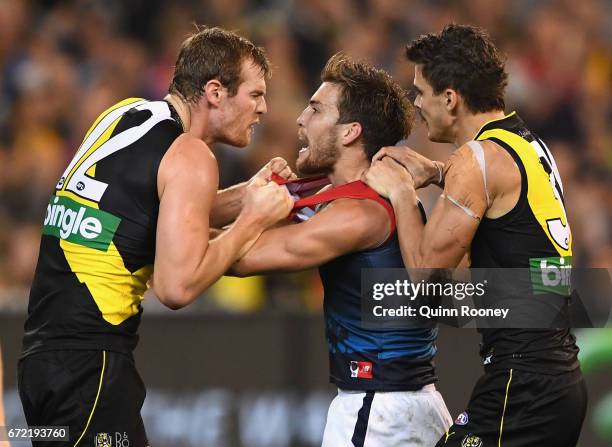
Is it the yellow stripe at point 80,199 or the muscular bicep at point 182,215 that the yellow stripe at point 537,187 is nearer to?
the muscular bicep at point 182,215

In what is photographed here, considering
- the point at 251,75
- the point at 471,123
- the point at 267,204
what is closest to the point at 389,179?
the point at 471,123

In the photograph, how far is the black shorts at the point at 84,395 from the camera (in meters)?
4.71

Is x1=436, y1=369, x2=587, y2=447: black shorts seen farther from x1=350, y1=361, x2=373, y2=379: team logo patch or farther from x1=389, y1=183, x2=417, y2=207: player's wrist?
x1=389, y1=183, x2=417, y2=207: player's wrist

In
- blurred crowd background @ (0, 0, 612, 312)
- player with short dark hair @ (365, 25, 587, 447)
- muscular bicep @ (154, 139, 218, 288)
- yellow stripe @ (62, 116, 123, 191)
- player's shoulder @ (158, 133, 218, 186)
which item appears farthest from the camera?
blurred crowd background @ (0, 0, 612, 312)

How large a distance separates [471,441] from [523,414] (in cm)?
27

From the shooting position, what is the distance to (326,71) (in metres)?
5.68

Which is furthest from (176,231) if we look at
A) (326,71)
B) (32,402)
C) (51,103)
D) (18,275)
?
(51,103)

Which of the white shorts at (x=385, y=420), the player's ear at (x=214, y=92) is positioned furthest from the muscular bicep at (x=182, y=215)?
A: the white shorts at (x=385, y=420)

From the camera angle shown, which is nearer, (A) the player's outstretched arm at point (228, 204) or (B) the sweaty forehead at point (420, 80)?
(B) the sweaty forehead at point (420, 80)

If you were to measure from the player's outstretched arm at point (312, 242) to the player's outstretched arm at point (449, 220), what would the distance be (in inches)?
7.3

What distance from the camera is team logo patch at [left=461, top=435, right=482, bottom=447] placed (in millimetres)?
4809

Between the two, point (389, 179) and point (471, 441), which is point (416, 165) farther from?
point (471, 441)

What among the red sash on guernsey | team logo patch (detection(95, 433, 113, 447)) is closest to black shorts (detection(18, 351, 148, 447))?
team logo patch (detection(95, 433, 113, 447))

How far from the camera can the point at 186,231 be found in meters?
4.62
